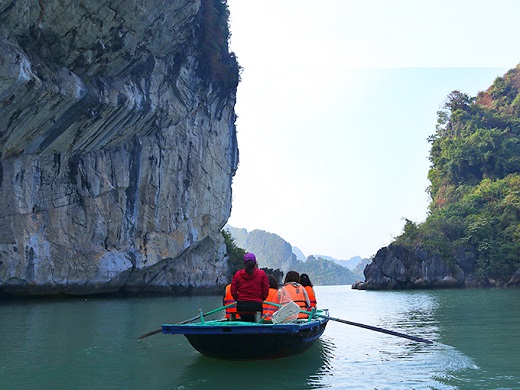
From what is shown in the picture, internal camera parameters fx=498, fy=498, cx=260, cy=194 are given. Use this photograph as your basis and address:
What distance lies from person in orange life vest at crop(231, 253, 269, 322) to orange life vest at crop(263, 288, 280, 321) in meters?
0.27

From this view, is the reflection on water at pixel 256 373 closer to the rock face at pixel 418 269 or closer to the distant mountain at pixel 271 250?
the rock face at pixel 418 269

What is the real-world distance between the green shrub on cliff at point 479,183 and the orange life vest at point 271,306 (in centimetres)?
4147

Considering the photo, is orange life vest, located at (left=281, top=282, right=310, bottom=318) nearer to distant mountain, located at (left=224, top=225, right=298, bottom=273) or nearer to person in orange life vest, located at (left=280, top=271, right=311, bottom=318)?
person in orange life vest, located at (left=280, top=271, right=311, bottom=318)

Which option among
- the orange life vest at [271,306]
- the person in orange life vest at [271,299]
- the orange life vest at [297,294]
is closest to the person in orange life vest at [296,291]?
the orange life vest at [297,294]

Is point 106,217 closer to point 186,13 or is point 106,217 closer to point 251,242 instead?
point 186,13

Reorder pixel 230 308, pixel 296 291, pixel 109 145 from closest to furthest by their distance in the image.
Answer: pixel 230 308, pixel 296 291, pixel 109 145

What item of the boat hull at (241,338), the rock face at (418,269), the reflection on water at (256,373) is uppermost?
the rock face at (418,269)

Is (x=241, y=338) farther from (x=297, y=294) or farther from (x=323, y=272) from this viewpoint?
(x=323, y=272)

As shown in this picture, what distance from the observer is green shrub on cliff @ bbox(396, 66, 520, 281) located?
4622 centimetres

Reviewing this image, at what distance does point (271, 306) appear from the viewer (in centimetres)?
907

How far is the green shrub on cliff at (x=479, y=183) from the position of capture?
46.2 m

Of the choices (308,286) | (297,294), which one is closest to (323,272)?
(308,286)

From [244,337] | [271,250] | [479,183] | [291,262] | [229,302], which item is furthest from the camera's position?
[271,250]

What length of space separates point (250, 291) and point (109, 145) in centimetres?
2152
